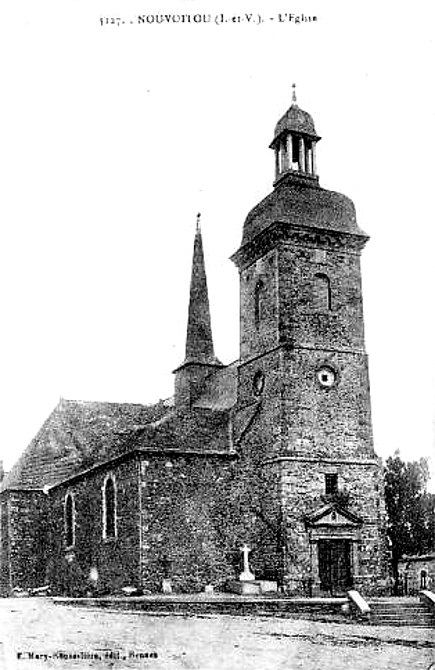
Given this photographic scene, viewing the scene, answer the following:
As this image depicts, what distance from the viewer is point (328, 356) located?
2766cm

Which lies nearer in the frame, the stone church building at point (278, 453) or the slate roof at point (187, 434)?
the stone church building at point (278, 453)

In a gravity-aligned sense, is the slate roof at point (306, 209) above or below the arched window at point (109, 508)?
above

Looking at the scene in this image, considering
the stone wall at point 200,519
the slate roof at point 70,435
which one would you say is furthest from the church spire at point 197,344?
the stone wall at point 200,519

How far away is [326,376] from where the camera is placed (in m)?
27.6

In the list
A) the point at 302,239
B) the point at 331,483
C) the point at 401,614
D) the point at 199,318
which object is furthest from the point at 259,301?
the point at 401,614

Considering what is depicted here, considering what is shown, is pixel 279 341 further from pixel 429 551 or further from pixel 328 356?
pixel 429 551

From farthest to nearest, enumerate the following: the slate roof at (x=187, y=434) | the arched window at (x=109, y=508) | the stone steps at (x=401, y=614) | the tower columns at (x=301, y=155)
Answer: the tower columns at (x=301, y=155) < the arched window at (x=109, y=508) < the slate roof at (x=187, y=434) < the stone steps at (x=401, y=614)

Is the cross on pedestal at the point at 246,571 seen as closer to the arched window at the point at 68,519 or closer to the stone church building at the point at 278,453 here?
the stone church building at the point at 278,453

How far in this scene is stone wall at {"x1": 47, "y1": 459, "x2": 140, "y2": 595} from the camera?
86.3 ft

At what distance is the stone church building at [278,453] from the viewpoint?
26.0 meters

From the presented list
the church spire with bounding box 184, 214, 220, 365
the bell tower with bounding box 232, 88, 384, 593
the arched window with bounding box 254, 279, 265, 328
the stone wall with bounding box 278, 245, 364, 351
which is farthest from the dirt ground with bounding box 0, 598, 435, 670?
the church spire with bounding box 184, 214, 220, 365

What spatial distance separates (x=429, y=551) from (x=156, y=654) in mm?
23295

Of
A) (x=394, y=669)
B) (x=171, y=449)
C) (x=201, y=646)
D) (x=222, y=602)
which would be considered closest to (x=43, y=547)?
(x=171, y=449)

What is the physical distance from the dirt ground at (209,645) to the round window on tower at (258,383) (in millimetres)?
10181
